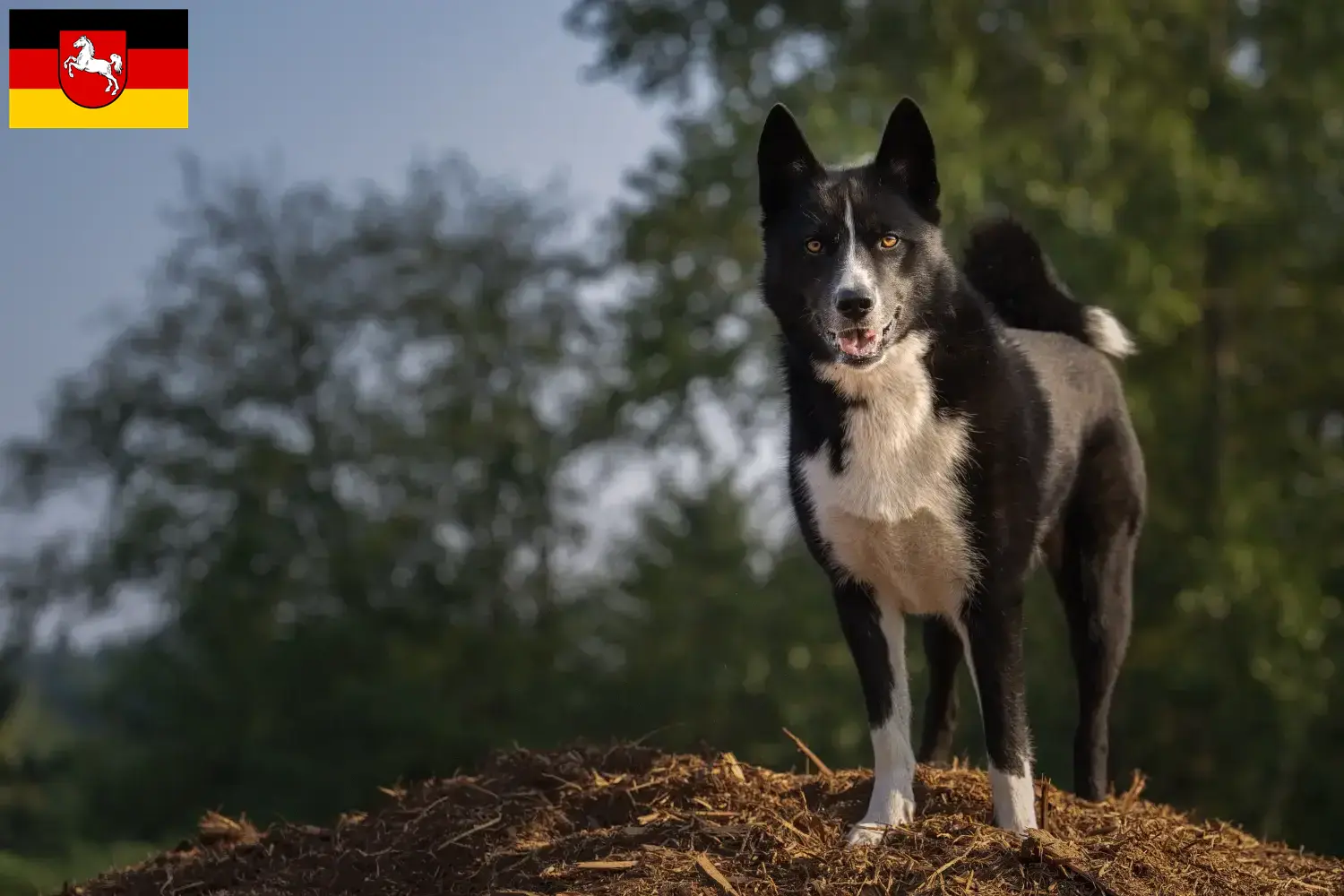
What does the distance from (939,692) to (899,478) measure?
166cm

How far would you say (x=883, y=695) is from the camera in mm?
5078

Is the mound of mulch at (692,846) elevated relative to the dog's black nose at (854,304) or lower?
lower

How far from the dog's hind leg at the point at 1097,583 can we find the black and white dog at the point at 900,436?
861 mm

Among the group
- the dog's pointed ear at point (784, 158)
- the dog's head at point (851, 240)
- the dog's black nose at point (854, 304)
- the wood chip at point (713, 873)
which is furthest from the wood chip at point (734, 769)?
the dog's pointed ear at point (784, 158)

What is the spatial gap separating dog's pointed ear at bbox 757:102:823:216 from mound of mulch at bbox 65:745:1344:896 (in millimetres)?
2259

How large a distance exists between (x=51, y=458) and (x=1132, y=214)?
55.1 ft

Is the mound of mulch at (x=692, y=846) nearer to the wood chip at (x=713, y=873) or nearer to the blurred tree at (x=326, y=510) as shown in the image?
the wood chip at (x=713, y=873)

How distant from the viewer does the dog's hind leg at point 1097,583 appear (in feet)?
20.1

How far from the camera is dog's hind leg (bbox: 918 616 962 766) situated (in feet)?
20.3

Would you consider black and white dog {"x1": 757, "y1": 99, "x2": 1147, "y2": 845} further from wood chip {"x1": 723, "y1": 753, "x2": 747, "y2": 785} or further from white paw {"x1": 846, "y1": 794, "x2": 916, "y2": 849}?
wood chip {"x1": 723, "y1": 753, "x2": 747, "y2": 785}

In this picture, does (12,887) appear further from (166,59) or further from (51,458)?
(166,59)

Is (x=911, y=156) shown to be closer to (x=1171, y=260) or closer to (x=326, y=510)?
(x=1171, y=260)

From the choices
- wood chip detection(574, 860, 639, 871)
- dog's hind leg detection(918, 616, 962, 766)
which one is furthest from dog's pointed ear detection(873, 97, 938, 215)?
wood chip detection(574, 860, 639, 871)

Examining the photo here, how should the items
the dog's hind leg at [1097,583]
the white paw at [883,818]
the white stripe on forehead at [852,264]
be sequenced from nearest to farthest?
1. the white stripe on forehead at [852,264]
2. the white paw at [883,818]
3. the dog's hind leg at [1097,583]
